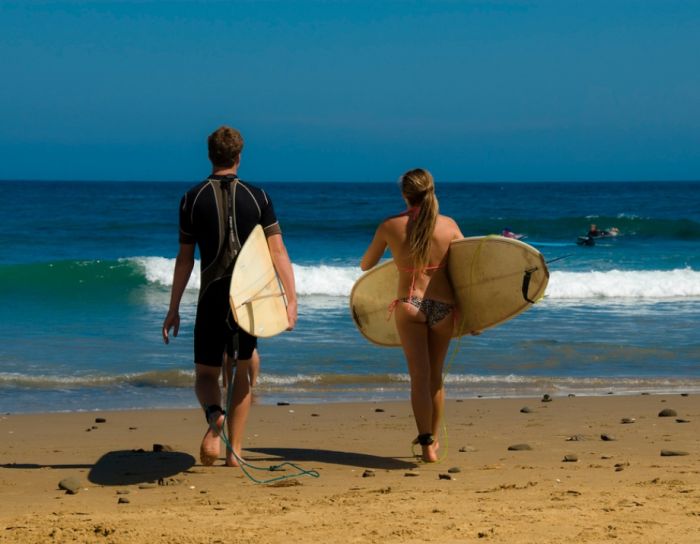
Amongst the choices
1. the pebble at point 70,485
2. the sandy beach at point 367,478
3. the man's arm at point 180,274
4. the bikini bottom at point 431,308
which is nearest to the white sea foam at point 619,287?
the sandy beach at point 367,478

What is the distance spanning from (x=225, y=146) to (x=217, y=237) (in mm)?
441

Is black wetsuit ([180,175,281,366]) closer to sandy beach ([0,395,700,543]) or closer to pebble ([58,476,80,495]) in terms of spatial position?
sandy beach ([0,395,700,543])

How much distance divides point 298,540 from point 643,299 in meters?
14.0

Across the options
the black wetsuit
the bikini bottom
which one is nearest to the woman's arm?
the bikini bottom

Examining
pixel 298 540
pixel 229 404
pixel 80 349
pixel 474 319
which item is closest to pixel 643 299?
pixel 80 349

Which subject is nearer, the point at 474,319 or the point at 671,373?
the point at 474,319

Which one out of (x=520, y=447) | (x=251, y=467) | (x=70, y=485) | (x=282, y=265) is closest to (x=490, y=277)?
(x=520, y=447)

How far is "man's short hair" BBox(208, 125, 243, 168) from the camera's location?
495 centimetres

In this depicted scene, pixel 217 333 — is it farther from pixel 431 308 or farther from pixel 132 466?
pixel 431 308

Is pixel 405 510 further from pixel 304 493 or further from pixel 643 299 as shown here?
pixel 643 299

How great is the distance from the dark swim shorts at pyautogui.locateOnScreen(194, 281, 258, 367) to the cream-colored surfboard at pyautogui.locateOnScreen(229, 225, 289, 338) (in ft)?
0.26

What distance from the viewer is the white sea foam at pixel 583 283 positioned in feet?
56.4

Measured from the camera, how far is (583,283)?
1759cm

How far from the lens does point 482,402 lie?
7699 millimetres
